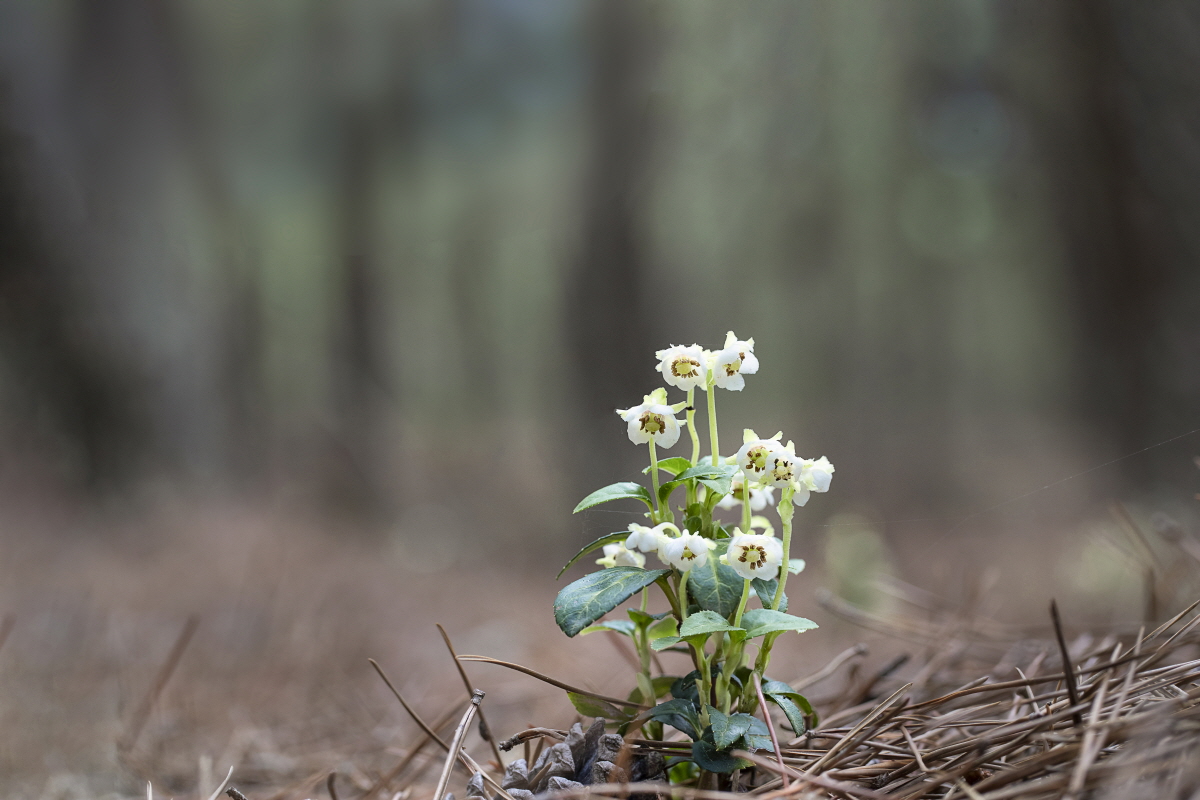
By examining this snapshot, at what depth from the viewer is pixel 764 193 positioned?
416 centimetres

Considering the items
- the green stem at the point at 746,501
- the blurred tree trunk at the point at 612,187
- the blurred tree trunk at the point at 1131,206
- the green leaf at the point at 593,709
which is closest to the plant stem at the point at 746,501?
the green stem at the point at 746,501

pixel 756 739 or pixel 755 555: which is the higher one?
pixel 755 555

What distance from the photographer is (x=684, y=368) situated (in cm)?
64

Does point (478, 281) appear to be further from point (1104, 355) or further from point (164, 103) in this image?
point (1104, 355)

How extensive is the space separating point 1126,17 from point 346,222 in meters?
4.28

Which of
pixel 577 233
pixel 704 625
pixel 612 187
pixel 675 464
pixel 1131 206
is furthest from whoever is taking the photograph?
pixel 577 233

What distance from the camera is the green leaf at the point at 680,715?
61 centimetres

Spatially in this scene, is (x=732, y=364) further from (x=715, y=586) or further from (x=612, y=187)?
(x=612, y=187)

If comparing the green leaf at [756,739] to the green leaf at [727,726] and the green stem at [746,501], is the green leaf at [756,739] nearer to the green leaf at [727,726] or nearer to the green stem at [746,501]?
the green leaf at [727,726]

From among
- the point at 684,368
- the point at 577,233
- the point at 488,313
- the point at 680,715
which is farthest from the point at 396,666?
the point at 488,313

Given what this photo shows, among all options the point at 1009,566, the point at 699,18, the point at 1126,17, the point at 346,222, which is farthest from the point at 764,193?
the point at 346,222

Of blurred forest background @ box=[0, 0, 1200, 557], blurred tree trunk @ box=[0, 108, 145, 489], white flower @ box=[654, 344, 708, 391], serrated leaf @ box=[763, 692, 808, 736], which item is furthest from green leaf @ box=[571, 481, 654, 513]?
blurred tree trunk @ box=[0, 108, 145, 489]

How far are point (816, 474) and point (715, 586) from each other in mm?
134

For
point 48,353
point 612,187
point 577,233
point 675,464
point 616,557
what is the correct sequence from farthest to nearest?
point 577,233
point 612,187
point 48,353
point 616,557
point 675,464
